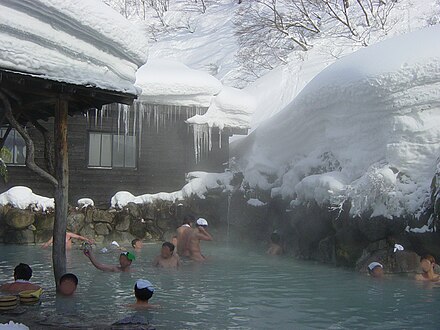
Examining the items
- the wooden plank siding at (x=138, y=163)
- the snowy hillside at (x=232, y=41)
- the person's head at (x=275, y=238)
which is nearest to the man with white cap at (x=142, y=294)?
the person's head at (x=275, y=238)

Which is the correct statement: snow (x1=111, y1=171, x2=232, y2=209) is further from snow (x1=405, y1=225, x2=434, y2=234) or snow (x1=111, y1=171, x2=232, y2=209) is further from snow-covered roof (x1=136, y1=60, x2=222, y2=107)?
snow (x1=405, y1=225, x2=434, y2=234)

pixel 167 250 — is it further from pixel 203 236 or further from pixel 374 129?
pixel 374 129

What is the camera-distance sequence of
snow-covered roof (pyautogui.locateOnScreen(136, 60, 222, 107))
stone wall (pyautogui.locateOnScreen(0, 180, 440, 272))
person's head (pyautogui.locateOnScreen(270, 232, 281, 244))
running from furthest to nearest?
snow-covered roof (pyautogui.locateOnScreen(136, 60, 222, 107)) → person's head (pyautogui.locateOnScreen(270, 232, 281, 244)) → stone wall (pyautogui.locateOnScreen(0, 180, 440, 272))

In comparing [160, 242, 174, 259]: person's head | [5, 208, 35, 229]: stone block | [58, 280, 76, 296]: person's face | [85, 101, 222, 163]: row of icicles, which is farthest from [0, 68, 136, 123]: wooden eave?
[85, 101, 222, 163]: row of icicles

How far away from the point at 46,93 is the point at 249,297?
131 inches

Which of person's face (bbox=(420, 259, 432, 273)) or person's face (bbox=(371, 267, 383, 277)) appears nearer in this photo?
person's face (bbox=(420, 259, 432, 273))

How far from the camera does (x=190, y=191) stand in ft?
43.5

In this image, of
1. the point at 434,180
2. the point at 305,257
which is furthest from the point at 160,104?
the point at 434,180

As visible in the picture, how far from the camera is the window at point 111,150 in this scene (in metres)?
13.5

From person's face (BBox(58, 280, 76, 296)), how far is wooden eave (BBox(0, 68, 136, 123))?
188 cm

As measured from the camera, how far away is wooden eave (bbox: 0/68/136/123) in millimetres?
4459

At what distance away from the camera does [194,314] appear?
16.8 feet

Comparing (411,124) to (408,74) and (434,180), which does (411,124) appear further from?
(434,180)

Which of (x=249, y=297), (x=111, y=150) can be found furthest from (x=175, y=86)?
(x=249, y=297)
